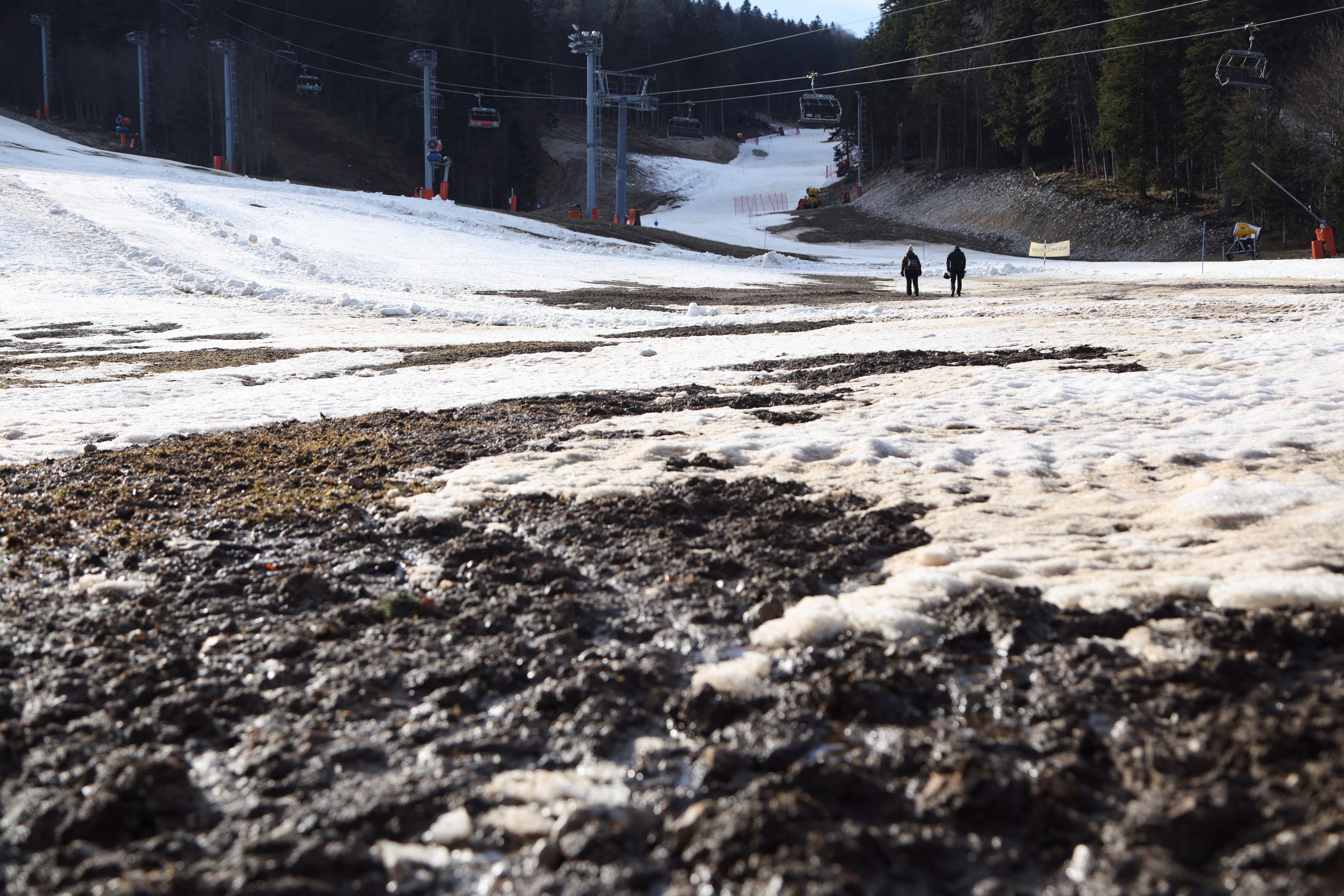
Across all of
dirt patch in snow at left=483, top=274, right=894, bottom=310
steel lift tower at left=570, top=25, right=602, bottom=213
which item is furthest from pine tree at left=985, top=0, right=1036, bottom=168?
dirt patch in snow at left=483, top=274, right=894, bottom=310

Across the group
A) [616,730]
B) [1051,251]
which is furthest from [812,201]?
[616,730]

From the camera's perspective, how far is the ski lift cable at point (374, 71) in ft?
250

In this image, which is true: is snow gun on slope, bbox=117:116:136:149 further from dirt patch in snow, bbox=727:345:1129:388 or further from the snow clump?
the snow clump

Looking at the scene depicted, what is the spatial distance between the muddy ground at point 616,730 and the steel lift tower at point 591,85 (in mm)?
42187

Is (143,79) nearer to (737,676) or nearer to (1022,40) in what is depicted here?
(1022,40)

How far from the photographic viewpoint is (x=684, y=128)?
60000 millimetres

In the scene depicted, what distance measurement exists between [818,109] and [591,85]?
682 inches

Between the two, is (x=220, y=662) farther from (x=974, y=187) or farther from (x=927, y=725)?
(x=974, y=187)

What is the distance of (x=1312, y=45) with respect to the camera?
43.4 m

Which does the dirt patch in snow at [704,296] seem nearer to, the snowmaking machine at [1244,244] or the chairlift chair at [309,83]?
the snowmaking machine at [1244,244]

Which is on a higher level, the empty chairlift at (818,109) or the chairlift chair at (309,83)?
the chairlift chair at (309,83)

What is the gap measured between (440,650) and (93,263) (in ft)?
81.9

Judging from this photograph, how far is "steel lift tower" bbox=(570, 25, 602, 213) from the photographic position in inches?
1754

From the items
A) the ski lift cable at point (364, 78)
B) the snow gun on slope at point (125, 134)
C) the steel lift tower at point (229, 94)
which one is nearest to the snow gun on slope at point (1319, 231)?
the steel lift tower at point (229, 94)
